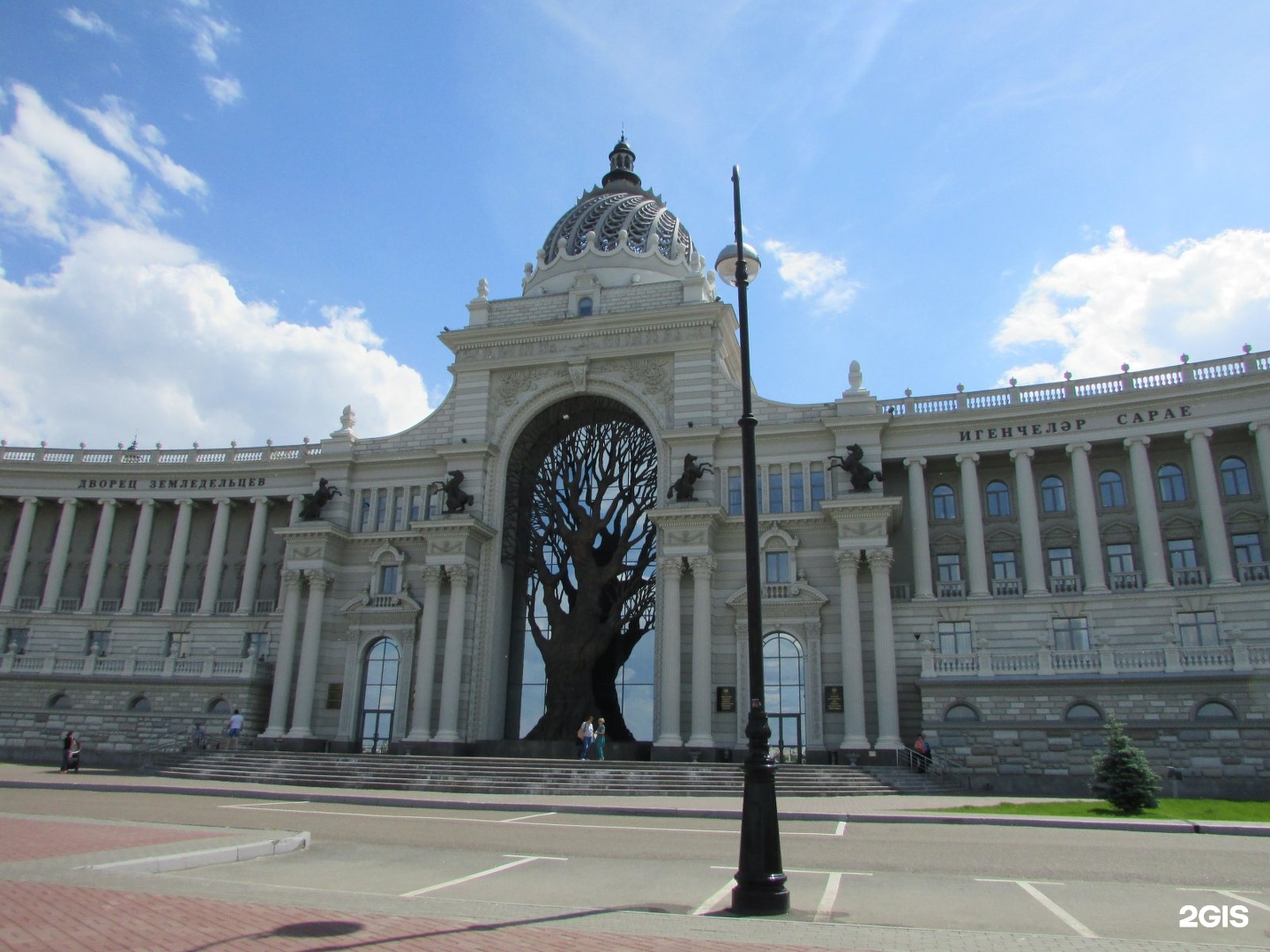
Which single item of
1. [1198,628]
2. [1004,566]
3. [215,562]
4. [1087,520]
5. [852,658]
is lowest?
[852,658]

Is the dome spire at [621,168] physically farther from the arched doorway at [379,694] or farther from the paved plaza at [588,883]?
the paved plaza at [588,883]

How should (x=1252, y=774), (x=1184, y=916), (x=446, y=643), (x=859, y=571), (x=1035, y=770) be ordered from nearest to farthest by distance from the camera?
(x=1184, y=916) → (x=1252, y=774) → (x=1035, y=770) → (x=859, y=571) → (x=446, y=643)

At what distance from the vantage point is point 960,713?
3950 cm

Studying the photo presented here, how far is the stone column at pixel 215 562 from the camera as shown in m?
54.7

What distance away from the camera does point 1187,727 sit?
35219 mm

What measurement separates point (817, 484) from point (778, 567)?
464 cm

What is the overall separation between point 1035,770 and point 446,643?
91.0 feet

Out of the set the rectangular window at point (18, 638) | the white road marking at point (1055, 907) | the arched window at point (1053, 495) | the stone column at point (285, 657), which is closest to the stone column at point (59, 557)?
the rectangular window at point (18, 638)

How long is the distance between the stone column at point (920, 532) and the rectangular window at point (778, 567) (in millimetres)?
6326

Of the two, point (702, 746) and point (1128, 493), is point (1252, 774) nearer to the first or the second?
point (1128, 493)

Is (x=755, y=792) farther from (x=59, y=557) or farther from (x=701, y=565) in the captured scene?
(x=59, y=557)

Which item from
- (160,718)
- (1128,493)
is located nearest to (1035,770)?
(1128,493)

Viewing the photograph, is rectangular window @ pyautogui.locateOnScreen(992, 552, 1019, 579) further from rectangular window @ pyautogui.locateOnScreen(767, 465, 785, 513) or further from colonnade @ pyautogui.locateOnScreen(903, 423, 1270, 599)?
rectangular window @ pyautogui.locateOnScreen(767, 465, 785, 513)

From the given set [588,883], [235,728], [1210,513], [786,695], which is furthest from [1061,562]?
[235,728]
